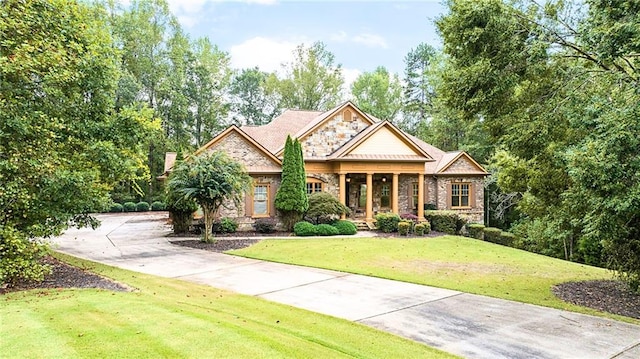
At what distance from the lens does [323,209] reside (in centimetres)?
1995

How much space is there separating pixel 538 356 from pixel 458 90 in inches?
241

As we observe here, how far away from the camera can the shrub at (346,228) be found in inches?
779

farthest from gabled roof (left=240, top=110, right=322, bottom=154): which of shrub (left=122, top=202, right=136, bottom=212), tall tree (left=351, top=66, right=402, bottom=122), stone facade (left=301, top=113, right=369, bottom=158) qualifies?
tall tree (left=351, top=66, right=402, bottom=122)

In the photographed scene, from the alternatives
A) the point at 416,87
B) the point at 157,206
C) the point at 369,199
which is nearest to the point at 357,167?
the point at 369,199

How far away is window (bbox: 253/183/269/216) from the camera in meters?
21.1

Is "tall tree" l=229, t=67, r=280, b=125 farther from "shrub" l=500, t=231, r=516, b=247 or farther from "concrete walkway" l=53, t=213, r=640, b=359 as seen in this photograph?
"concrete walkway" l=53, t=213, r=640, b=359

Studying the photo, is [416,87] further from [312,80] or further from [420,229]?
[420,229]

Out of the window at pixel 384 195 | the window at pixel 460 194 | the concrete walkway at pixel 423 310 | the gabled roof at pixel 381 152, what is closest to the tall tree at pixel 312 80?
the window at pixel 384 195

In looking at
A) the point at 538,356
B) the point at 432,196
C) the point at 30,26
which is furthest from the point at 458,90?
the point at 432,196

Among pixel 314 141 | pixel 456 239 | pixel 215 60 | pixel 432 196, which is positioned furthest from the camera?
pixel 215 60

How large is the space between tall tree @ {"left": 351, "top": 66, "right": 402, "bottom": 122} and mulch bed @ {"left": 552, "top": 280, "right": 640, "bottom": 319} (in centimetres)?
3423

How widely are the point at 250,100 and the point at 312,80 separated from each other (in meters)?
10.3

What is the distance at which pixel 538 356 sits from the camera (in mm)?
5410

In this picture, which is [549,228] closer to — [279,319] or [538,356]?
[538,356]
